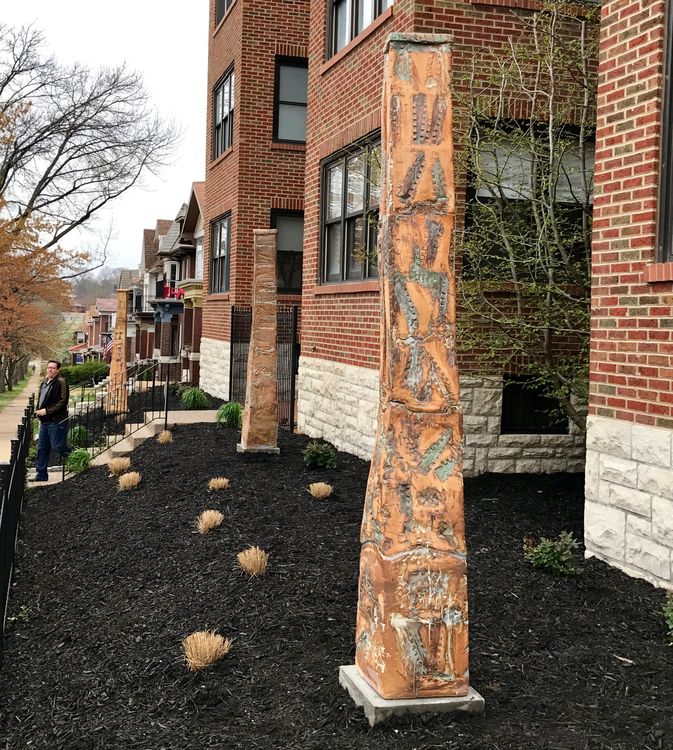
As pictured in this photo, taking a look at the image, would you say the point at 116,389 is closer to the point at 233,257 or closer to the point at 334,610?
the point at 233,257

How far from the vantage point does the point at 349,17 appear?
11.4 m

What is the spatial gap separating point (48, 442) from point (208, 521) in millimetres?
6472

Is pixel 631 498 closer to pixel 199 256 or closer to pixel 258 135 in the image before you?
pixel 258 135

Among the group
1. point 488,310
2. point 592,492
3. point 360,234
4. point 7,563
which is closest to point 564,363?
point 488,310

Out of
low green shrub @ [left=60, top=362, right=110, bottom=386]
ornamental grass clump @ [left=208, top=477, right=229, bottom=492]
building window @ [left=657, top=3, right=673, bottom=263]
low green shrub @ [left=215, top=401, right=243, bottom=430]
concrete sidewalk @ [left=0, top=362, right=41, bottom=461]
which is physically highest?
building window @ [left=657, top=3, right=673, bottom=263]

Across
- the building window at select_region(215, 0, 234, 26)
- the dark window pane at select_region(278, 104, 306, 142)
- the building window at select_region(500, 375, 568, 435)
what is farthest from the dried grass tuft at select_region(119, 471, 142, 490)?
the building window at select_region(215, 0, 234, 26)

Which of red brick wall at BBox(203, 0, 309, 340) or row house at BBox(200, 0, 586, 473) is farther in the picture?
red brick wall at BBox(203, 0, 309, 340)

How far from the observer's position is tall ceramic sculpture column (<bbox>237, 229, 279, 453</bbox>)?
1047cm

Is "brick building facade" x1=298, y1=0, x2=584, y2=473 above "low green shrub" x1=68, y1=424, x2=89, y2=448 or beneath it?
above

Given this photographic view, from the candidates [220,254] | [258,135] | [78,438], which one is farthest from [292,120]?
[78,438]

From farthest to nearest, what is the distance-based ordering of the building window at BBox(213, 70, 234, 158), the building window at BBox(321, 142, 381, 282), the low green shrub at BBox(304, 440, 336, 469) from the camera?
the building window at BBox(213, 70, 234, 158)
the building window at BBox(321, 142, 381, 282)
the low green shrub at BBox(304, 440, 336, 469)

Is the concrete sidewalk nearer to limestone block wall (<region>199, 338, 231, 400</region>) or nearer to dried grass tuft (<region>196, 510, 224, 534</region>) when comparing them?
limestone block wall (<region>199, 338, 231, 400</region>)

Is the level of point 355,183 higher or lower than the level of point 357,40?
lower

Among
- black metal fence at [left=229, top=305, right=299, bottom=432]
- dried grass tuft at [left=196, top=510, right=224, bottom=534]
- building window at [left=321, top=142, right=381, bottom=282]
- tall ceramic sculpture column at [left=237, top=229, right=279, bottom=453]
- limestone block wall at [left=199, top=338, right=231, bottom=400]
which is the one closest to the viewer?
dried grass tuft at [left=196, top=510, right=224, bottom=534]
